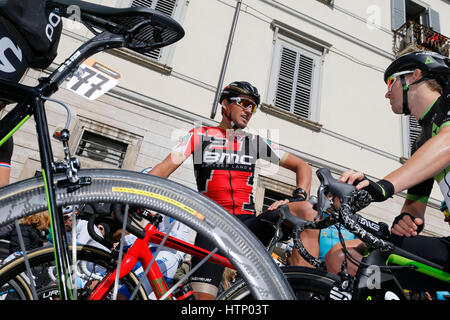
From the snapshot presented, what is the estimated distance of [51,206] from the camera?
0.86 metres

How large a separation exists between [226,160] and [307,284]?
3.92 ft

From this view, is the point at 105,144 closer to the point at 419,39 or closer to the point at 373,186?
the point at 373,186

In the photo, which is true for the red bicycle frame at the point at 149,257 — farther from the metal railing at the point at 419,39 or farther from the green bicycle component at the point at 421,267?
the metal railing at the point at 419,39

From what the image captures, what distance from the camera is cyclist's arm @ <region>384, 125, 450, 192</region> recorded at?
1.23 meters

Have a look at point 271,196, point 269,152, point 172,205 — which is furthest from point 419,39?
point 172,205

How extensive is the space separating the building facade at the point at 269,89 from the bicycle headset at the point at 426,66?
14.7 feet

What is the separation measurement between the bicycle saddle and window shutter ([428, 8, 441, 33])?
13910 mm

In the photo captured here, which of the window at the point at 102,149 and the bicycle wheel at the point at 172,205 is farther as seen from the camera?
the window at the point at 102,149

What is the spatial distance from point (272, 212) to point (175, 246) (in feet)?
1.96

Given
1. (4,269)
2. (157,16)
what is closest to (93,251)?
(4,269)

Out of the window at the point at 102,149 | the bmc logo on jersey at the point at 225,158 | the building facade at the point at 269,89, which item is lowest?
the bmc logo on jersey at the point at 225,158

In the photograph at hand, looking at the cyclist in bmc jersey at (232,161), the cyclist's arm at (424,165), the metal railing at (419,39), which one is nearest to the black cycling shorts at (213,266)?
the cyclist in bmc jersey at (232,161)

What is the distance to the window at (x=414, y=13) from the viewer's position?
11086mm

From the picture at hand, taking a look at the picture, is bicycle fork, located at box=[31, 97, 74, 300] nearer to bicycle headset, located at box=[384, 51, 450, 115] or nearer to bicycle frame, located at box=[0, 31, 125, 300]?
bicycle frame, located at box=[0, 31, 125, 300]
